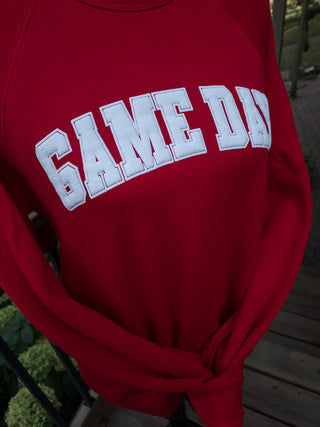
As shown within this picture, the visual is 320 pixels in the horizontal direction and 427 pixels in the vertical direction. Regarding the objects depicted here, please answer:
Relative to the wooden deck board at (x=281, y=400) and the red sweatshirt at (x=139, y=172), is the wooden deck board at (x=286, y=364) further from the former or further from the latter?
the red sweatshirt at (x=139, y=172)

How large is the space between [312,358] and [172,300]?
1082 millimetres

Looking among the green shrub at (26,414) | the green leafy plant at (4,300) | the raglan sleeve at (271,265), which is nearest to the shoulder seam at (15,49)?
the raglan sleeve at (271,265)

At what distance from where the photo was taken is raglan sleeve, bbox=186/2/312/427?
2.03 ft

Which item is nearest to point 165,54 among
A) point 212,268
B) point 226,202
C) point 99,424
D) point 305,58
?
point 226,202

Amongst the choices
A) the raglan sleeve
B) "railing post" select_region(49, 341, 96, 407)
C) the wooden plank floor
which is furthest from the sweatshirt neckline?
the wooden plank floor

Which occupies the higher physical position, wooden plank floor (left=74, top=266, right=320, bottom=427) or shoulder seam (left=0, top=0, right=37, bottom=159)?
shoulder seam (left=0, top=0, right=37, bottom=159)

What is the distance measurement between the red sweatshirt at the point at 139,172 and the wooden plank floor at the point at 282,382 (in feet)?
2.28

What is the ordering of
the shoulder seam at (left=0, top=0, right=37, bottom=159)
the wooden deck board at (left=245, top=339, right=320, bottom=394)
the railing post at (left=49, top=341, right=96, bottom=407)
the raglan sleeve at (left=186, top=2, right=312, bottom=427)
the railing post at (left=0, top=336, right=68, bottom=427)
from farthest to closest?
the wooden deck board at (left=245, top=339, right=320, bottom=394), the railing post at (left=49, top=341, right=96, bottom=407), the railing post at (left=0, top=336, right=68, bottom=427), the raglan sleeve at (left=186, top=2, right=312, bottom=427), the shoulder seam at (left=0, top=0, right=37, bottom=159)

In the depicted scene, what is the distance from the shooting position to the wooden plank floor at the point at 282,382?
113 cm

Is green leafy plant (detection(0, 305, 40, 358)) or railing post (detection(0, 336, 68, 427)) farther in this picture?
green leafy plant (detection(0, 305, 40, 358))

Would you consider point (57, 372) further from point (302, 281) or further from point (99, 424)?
point (302, 281)

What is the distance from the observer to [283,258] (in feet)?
2.23

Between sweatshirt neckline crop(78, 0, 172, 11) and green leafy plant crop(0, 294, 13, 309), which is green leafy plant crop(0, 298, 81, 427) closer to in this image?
green leafy plant crop(0, 294, 13, 309)

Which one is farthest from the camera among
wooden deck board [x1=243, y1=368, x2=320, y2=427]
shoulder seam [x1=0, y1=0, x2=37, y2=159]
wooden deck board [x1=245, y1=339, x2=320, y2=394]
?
wooden deck board [x1=245, y1=339, x2=320, y2=394]
